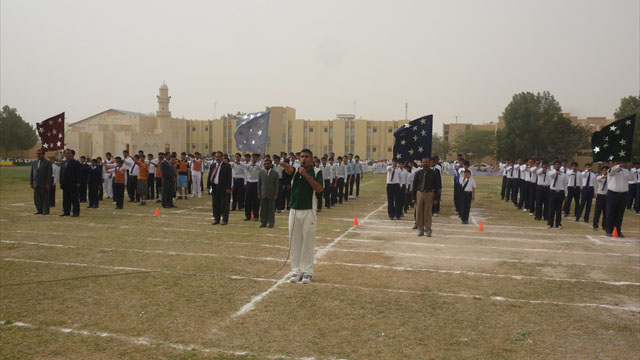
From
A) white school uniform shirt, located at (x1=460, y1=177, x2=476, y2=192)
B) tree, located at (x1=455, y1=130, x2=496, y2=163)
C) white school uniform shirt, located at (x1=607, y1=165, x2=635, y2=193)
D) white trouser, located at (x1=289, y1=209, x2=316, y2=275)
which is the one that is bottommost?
white trouser, located at (x1=289, y1=209, x2=316, y2=275)

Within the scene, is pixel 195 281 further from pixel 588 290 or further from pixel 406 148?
pixel 406 148

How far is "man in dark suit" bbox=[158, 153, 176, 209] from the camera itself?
17298 millimetres

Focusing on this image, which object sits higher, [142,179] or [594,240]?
[142,179]

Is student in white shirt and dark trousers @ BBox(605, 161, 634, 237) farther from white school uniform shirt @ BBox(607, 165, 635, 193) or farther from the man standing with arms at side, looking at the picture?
the man standing with arms at side

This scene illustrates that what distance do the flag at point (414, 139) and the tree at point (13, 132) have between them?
78.7 meters

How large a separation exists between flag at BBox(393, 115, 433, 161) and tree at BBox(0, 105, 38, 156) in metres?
78.7

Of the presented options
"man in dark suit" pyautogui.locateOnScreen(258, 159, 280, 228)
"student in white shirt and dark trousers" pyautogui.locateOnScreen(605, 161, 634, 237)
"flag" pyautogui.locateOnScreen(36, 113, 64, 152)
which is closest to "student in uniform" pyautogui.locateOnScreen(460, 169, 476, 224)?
"student in white shirt and dark trousers" pyautogui.locateOnScreen(605, 161, 634, 237)

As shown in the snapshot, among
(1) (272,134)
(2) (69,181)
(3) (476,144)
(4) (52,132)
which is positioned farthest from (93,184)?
(1) (272,134)

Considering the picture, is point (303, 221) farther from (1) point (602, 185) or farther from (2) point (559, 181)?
(1) point (602, 185)

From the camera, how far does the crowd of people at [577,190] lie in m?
12.7

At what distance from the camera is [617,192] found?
41.7ft

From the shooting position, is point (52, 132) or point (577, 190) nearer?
point (577, 190)

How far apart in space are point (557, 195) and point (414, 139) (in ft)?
14.7

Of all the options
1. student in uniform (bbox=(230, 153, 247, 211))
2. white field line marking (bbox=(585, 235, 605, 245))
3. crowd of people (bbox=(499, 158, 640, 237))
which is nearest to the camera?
white field line marking (bbox=(585, 235, 605, 245))
